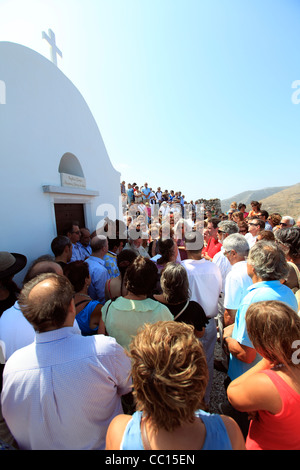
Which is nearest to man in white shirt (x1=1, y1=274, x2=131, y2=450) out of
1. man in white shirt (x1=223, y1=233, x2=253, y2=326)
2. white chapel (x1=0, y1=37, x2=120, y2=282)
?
man in white shirt (x1=223, y1=233, x2=253, y2=326)

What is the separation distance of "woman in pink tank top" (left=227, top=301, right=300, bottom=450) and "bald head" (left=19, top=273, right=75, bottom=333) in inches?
43.5

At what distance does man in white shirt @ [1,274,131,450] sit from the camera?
1.12 metres

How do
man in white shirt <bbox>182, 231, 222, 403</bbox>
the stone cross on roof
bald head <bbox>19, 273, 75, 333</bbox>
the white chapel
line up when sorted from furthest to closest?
the stone cross on roof → the white chapel → man in white shirt <bbox>182, 231, 222, 403</bbox> → bald head <bbox>19, 273, 75, 333</bbox>

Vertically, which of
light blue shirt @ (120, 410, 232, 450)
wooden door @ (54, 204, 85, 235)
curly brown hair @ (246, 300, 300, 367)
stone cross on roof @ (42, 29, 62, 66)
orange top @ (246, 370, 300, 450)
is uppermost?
stone cross on roof @ (42, 29, 62, 66)

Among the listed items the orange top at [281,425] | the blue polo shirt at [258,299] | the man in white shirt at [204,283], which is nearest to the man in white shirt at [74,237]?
the man in white shirt at [204,283]

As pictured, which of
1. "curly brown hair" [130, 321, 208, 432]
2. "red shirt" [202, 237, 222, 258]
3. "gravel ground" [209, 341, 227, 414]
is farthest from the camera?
"red shirt" [202, 237, 222, 258]

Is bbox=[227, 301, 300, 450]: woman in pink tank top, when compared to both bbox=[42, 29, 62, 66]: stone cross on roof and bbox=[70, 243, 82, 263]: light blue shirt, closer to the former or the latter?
bbox=[70, 243, 82, 263]: light blue shirt

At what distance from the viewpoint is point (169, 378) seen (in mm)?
820

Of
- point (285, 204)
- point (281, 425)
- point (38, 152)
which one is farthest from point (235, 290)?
point (285, 204)

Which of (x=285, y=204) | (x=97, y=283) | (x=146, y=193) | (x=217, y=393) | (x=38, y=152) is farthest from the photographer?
(x=285, y=204)

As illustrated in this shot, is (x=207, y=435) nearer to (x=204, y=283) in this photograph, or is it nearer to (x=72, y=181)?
(x=204, y=283)

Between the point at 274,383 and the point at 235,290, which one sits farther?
the point at 235,290

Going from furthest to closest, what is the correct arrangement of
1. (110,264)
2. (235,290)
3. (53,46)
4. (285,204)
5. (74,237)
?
1. (285,204)
2. (53,46)
3. (74,237)
4. (110,264)
5. (235,290)

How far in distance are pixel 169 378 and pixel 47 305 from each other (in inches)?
31.1
